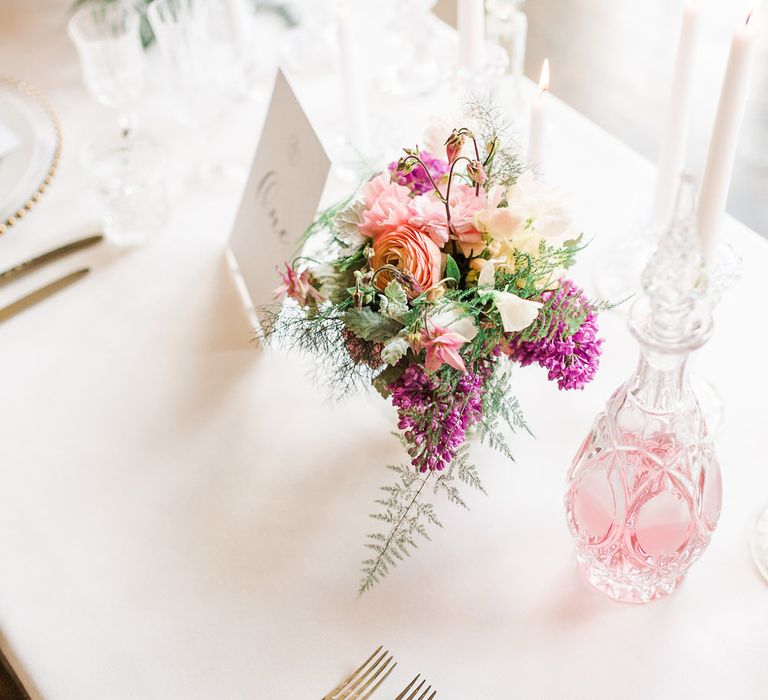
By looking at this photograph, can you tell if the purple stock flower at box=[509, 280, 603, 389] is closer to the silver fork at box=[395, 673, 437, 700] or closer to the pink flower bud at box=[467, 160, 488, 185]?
the pink flower bud at box=[467, 160, 488, 185]

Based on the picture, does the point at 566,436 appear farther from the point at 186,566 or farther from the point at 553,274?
the point at 186,566

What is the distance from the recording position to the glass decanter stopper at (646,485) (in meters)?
0.66

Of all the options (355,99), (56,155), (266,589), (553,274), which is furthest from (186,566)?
(56,155)

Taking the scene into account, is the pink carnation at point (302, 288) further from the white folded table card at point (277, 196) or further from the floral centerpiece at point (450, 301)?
the white folded table card at point (277, 196)

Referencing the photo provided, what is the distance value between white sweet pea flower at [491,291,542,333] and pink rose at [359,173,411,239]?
114mm

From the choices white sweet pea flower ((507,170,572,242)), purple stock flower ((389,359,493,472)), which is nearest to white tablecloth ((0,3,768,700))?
purple stock flower ((389,359,493,472))

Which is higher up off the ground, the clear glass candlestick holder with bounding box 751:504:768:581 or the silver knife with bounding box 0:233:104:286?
the silver knife with bounding box 0:233:104:286

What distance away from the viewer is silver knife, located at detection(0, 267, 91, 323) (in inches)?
43.3

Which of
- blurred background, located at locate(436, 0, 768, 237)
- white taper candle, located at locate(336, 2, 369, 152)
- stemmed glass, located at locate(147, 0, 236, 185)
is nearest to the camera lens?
white taper candle, located at locate(336, 2, 369, 152)

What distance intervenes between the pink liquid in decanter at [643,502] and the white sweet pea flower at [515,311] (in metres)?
0.10

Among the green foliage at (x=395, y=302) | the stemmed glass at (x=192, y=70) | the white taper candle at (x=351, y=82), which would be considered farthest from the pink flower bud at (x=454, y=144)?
the stemmed glass at (x=192, y=70)

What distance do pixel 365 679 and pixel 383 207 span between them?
1.30 feet

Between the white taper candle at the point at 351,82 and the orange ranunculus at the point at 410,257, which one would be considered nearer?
the orange ranunculus at the point at 410,257

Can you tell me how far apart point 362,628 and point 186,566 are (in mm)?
184
